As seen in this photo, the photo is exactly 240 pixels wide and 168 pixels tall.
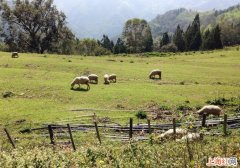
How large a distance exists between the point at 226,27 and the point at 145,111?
123m

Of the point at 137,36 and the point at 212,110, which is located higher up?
the point at 137,36

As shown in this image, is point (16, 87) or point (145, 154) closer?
point (145, 154)

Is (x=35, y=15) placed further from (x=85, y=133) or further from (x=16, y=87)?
(x=85, y=133)

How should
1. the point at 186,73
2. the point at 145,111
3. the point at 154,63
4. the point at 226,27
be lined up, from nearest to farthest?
the point at 145,111 < the point at 186,73 < the point at 154,63 < the point at 226,27

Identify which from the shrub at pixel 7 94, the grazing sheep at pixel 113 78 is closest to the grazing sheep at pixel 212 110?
the grazing sheep at pixel 113 78

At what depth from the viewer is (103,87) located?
44.1m

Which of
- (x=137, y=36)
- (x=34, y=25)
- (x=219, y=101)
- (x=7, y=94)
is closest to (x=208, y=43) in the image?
(x=137, y=36)

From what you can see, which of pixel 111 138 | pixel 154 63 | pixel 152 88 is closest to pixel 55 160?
pixel 111 138

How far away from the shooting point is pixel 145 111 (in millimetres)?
35438

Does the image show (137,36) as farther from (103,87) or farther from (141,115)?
(141,115)

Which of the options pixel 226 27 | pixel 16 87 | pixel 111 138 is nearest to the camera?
pixel 111 138

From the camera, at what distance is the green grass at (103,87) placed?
120 ft

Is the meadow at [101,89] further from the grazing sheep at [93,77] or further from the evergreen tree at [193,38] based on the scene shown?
the evergreen tree at [193,38]

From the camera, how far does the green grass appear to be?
36.5 meters
